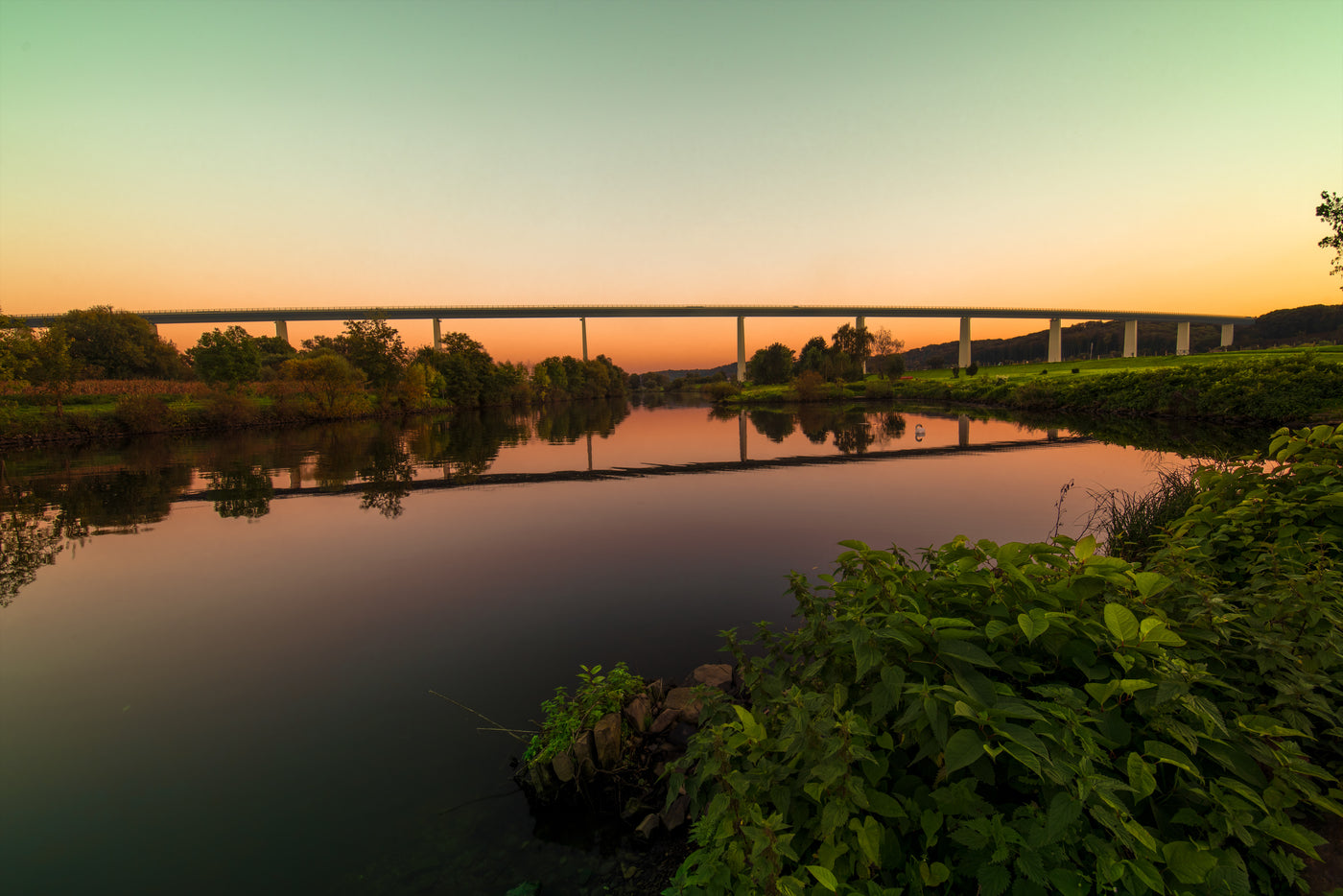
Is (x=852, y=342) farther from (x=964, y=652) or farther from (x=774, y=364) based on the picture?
(x=964, y=652)

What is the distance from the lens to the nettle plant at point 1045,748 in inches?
90.7

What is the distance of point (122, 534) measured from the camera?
15.9 metres

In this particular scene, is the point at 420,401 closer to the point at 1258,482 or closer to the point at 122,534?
the point at 122,534

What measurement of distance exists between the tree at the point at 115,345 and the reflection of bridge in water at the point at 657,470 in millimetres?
83465

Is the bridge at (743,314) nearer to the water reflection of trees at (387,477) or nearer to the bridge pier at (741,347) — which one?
the bridge pier at (741,347)

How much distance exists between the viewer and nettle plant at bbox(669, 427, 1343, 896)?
2.30 m

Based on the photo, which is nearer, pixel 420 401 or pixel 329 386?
pixel 329 386

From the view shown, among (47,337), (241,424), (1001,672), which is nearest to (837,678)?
(1001,672)

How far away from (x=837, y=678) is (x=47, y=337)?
235ft

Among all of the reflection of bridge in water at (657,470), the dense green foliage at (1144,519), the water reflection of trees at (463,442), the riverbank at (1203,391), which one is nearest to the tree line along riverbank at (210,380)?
the water reflection of trees at (463,442)

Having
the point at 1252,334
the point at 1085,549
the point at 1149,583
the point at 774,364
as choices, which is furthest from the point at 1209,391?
the point at 1252,334

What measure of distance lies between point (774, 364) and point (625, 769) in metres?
127

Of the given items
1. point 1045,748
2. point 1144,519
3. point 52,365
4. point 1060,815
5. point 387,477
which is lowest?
point 387,477

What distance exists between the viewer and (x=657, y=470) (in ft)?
89.4
